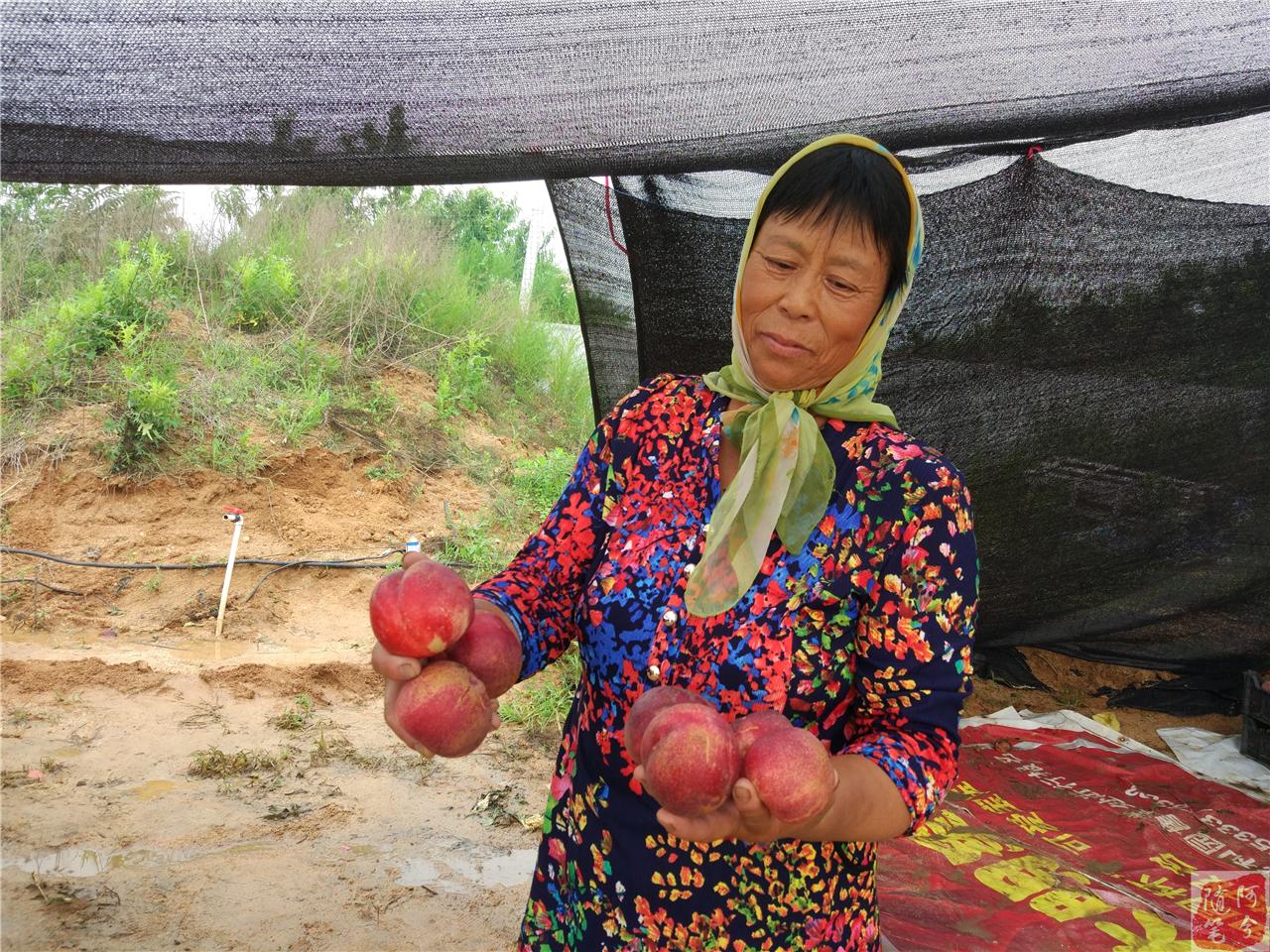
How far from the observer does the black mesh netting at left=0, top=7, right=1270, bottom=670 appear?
6.68 ft

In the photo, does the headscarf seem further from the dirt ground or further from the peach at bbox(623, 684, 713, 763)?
the dirt ground

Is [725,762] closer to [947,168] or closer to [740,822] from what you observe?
[740,822]

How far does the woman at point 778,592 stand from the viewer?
1281 mm

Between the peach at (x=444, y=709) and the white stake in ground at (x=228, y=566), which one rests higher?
the peach at (x=444, y=709)

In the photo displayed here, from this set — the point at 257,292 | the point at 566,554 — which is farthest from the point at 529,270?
the point at 566,554

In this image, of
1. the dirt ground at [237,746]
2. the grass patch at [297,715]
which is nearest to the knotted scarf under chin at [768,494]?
the dirt ground at [237,746]

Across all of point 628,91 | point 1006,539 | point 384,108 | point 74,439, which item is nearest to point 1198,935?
point 1006,539

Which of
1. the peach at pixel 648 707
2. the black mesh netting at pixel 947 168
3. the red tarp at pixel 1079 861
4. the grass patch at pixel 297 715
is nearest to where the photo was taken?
the peach at pixel 648 707

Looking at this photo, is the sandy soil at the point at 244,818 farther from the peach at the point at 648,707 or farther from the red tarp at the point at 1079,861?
the peach at the point at 648,707

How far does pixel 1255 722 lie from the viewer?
4695mm

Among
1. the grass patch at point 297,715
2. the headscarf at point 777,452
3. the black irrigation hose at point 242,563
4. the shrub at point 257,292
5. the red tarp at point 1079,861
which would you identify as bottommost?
the grass patch at point 297,715

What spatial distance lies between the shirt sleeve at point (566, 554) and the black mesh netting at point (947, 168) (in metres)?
1.14

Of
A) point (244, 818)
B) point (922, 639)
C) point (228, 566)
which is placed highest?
point (922, 639)

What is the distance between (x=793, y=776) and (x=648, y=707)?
23cm
